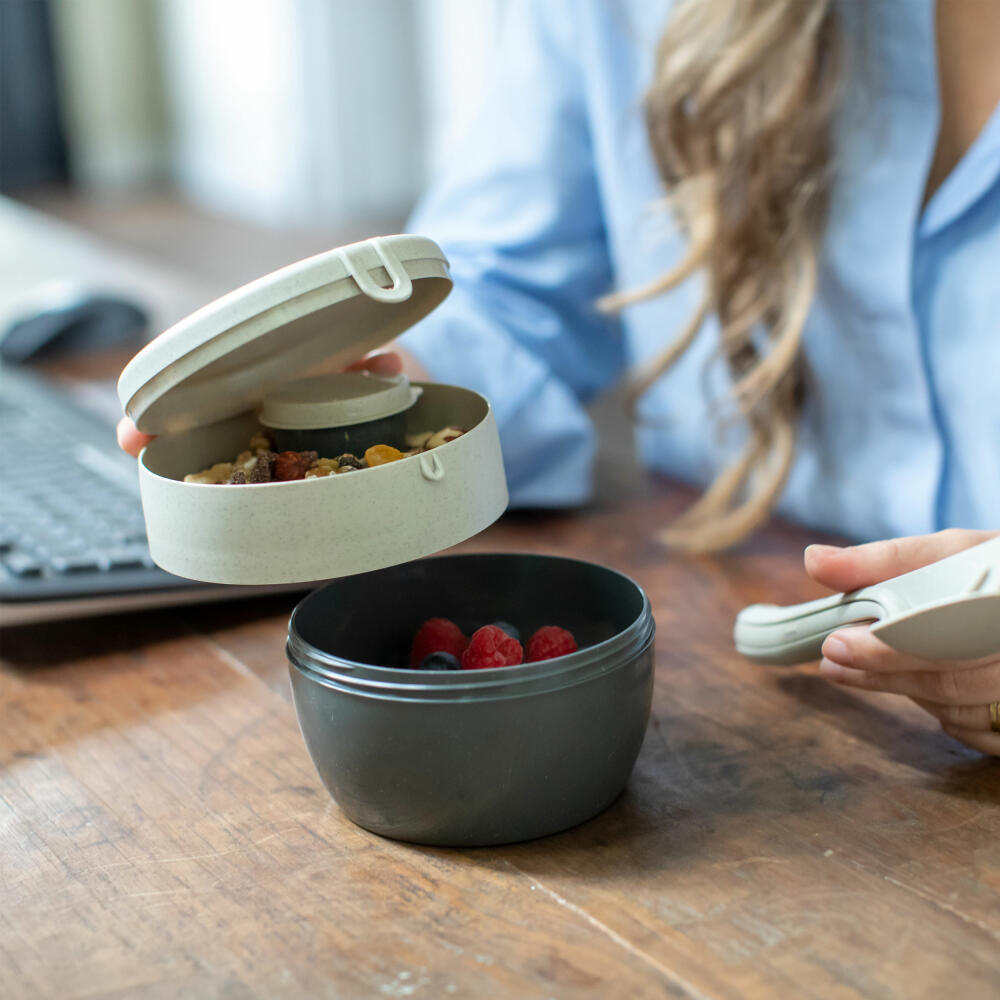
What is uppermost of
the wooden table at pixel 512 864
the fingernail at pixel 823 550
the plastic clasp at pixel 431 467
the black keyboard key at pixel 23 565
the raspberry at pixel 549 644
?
the plastic clasp at pixel 431 467

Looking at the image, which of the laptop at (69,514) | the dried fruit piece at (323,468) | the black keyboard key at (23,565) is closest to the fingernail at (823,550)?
the dried fruit piece at (323,468)

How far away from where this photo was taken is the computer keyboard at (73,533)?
701 millimetres

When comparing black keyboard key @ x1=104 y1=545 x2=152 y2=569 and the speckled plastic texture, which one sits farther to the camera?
black keyboard key @ x1=104 y1=545 x2=152 y2=569

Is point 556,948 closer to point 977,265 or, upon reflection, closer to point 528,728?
point 528,728

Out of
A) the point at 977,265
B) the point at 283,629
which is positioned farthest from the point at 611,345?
the point at 283,629

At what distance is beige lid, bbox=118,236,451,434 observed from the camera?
1.46 ft

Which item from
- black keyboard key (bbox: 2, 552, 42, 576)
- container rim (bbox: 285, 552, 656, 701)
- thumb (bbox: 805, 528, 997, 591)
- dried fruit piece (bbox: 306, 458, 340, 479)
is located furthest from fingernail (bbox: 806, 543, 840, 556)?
black keyboard key (bbox: 2, 552, 42, 576)

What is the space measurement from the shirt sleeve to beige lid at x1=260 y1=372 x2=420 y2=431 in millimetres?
357

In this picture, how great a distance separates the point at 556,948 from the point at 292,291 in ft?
0.84

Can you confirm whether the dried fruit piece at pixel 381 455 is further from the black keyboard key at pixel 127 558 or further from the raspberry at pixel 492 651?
the black keyboard key at pixel 127 558

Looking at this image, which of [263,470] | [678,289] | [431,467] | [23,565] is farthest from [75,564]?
[678,289]

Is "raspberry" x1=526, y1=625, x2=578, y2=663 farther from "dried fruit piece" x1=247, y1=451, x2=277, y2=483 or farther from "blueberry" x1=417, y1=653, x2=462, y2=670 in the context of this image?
"dried fruit piece" x1=247, y1=451, x2=277, y2=483

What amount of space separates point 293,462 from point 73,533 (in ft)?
0.97

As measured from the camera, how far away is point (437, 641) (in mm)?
547
